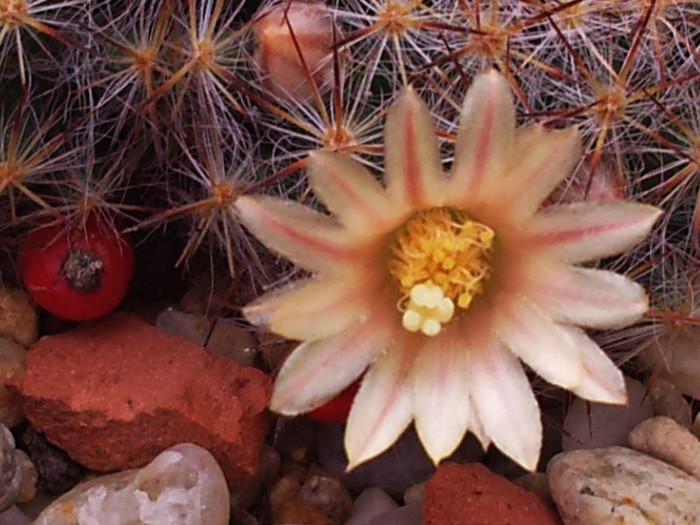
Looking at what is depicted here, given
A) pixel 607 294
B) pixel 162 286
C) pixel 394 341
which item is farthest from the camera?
pixel 162 286

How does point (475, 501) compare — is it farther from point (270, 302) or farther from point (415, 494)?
point (270, 302)

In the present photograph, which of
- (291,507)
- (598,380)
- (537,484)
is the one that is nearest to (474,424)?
(598,380)

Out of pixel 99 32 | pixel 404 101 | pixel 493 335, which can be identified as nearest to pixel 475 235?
pixel 493 335

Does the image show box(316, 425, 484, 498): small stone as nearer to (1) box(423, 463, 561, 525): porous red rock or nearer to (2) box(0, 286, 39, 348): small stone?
(1) box(423, 463, 561, 525): porous red rock

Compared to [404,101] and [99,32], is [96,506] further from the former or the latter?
[404,101]

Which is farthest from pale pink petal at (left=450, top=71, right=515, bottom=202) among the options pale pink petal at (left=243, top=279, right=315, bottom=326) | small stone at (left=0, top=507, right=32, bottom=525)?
small stone at (left=0, top=507, right=32, bottom=525)

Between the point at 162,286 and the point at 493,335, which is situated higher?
the point at 493,335
